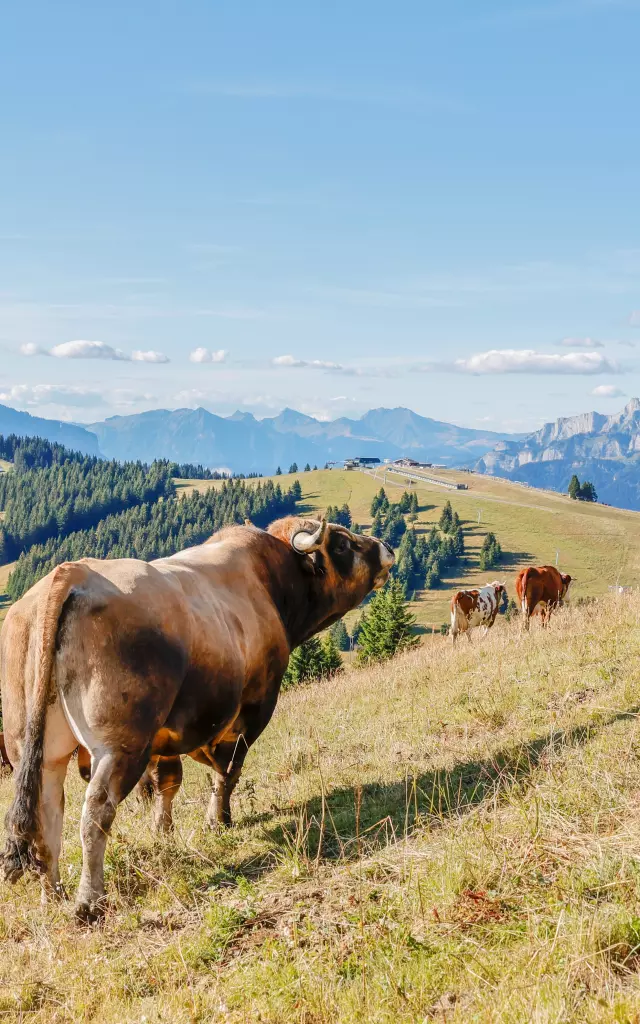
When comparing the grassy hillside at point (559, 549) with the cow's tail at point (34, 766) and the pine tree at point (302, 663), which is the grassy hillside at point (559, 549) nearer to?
the pine tree at point (302, 663)

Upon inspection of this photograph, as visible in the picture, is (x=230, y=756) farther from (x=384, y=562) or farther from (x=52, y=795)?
(x=384, y=562)

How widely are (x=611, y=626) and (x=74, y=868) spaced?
950 centimetres

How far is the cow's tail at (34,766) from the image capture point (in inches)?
239

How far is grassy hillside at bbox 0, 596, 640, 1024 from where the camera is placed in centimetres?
409

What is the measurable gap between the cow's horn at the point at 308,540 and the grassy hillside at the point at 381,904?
2747 millimetres

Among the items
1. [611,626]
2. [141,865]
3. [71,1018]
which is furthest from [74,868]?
[611,626]

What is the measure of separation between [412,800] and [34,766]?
3.66 metres

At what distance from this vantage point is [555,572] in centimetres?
2241

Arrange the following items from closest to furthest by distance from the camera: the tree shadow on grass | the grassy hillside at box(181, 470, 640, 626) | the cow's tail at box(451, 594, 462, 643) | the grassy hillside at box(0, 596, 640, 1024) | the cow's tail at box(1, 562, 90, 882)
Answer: the grassy hillside at box(0, 596, 640, 1024) → the cow's tail at box(1, 562, 90, 882) → the tree shadow on grass → the cow's tail at box(451, 594, 462, 643) → the grassy hillside at box(181, 470, 640, 626)

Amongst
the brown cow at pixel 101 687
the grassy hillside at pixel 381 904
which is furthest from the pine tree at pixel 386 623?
the brown cow at pixel 101 687

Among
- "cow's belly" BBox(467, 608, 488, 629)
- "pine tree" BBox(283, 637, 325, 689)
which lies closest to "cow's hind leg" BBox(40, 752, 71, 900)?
"cow's belly" BBox(467, 608, 488, 629)

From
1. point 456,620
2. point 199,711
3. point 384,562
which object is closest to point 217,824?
point 199,711

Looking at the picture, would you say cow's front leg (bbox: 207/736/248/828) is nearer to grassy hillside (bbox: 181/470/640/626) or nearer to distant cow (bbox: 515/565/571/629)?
distant cow (bbox: 515/565/571/629)

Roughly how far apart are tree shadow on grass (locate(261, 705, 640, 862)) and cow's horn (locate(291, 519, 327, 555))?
9.97 feet
